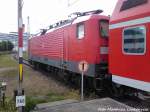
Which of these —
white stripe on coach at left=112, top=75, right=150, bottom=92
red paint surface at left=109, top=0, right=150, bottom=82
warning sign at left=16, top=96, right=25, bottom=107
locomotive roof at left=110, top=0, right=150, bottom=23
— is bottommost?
warning sign at left=16, top=96, right=25, bottom=107

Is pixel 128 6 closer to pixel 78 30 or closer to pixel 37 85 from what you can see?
pixel 78 30

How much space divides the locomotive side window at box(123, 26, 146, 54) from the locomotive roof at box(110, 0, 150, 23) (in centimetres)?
36

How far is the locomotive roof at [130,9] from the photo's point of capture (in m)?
7.15

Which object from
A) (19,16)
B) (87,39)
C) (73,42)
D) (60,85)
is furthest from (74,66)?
(19,16)

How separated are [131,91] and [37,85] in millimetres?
7589

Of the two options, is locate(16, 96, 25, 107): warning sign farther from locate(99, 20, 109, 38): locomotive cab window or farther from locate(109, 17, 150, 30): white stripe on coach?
locate(99, 20, 109, 38): locomotive cab window

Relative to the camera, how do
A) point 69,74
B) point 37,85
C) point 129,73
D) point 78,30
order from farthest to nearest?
1. point 37,85
2. point 69,74
3. point 78,30
4. point 129,73

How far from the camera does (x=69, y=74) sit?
13.8 metres

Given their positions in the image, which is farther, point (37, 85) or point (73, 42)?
point (37, 85)

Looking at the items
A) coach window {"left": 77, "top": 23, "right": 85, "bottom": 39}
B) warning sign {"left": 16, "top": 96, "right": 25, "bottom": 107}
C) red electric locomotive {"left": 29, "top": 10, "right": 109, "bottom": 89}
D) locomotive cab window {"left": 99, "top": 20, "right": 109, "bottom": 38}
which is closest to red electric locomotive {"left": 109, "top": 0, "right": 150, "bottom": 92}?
red electric locomotive {"left": 29, "top": 10, "right": 109, "bottom": 89}

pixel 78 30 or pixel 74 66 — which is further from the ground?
pixel 78 30

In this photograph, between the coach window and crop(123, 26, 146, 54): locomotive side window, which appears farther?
the coach window

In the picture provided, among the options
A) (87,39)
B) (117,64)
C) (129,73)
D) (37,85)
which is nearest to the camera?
(129,73)

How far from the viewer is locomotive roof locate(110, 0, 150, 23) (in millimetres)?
7148
